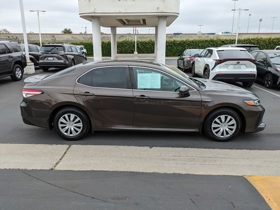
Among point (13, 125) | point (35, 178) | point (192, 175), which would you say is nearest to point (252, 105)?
point (192, 175)

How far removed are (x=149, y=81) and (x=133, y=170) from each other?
5.65 feet

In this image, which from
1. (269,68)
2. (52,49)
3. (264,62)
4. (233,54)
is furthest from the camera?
(52,49)

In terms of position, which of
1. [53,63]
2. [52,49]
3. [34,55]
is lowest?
[53,63]

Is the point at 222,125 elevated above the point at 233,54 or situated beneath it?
situated beneath

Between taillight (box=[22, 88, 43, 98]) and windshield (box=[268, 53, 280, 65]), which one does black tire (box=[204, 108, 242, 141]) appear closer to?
taillight (box=[22, 88, 43, 98])

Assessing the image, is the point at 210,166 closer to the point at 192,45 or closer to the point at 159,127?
the point at 159,127

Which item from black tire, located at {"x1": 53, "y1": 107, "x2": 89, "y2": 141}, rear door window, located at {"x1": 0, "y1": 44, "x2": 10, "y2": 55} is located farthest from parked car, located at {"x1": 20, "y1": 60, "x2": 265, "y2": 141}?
rear door window, located at {"x1": 0, "y1": 44, "x2": 10, "y2": 55}

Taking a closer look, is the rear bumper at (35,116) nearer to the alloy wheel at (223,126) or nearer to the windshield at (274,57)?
the alloy wheel at (223,126)

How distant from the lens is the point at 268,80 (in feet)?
35.6

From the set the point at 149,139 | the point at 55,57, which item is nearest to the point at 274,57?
the point at 149,139

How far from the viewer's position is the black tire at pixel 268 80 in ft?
34.8

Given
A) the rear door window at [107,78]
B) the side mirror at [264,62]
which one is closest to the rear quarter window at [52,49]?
the side mirror at [264,62]

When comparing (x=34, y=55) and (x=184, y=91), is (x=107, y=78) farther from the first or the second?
(x=34, y=55)

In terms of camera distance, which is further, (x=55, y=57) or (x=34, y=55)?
(x=34, y=55)
